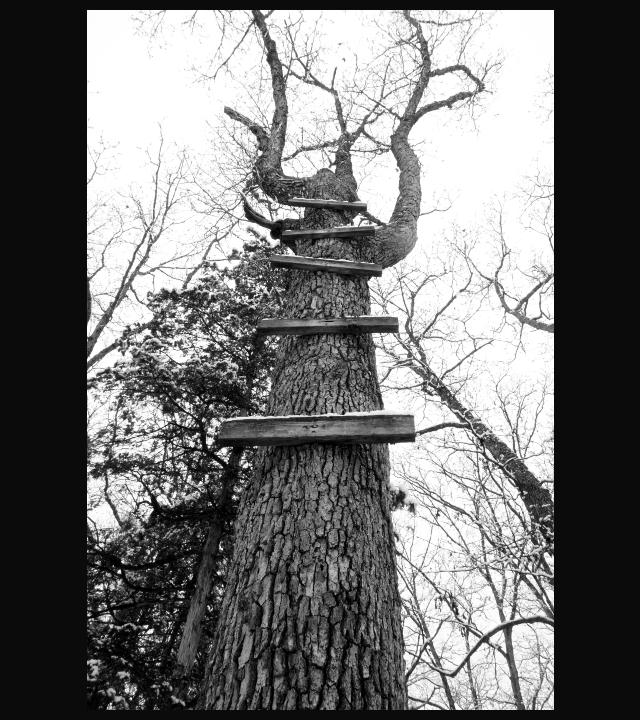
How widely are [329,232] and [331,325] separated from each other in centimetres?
133

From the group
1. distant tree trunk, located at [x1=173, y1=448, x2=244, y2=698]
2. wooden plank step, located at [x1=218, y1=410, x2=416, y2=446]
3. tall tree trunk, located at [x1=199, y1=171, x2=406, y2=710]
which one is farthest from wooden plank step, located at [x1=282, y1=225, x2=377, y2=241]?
distant tree trunk, located at [x1=173, y1=448, x2=244, y2=698]

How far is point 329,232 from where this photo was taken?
12.4 feet

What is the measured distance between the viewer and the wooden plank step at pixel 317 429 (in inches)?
78.2

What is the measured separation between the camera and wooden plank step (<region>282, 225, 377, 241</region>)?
3777 mm

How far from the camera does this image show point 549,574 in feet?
16.5

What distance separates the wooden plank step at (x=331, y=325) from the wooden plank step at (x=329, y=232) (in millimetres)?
1262

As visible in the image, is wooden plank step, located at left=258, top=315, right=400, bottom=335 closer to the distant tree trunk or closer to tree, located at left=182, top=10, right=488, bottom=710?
tree, located at left=182, top=10, right=488, bottom=710

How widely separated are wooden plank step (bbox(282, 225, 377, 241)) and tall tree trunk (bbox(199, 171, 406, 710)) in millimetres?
1674

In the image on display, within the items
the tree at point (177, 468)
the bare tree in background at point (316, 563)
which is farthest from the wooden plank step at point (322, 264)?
the tree at point (177, 468)

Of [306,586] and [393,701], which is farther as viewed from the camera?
[306,586]

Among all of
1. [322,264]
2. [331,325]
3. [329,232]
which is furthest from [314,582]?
[329,232]

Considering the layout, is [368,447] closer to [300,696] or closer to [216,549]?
[300,696]

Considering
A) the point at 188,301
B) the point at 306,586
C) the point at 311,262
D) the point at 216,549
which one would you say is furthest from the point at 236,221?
the point at 306,586

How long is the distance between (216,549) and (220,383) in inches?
81.8
